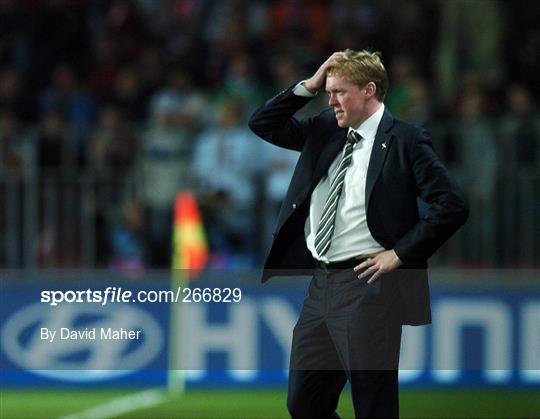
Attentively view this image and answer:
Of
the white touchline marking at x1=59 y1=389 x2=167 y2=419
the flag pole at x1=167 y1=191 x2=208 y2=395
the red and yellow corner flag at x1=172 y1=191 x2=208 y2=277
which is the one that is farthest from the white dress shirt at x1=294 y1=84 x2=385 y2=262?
the red and yellow corner flag at x1=172 y1=191 x2=208 y2=277

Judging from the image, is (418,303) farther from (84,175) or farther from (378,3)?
(378,3)

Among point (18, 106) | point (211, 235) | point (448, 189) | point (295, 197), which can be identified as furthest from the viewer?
point (18, 106)

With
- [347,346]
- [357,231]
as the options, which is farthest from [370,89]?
[347,346]

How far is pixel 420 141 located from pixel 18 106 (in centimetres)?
878

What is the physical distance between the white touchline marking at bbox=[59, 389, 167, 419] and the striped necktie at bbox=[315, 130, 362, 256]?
4.48 metres

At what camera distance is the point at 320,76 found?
6715 millimetres

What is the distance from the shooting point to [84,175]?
13539mm

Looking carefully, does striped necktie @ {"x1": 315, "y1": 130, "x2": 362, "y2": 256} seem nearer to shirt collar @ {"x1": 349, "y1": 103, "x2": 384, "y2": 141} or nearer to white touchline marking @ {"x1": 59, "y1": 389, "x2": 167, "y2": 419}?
shirt collar @ {"x1": 349, "y1": 103, "x2": 384, "y2": 141}

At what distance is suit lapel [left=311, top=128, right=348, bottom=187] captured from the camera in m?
6.87

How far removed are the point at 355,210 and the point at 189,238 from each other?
6250mm

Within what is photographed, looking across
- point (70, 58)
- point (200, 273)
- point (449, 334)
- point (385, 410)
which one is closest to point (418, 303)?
point (385, 410)

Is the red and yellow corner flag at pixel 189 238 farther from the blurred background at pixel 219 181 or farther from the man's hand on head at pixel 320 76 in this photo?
the man's hand on head at pixel 320 76

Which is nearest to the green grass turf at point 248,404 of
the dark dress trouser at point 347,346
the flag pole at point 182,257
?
the flag pole at point 182,257

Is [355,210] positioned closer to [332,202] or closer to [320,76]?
[332,202]
